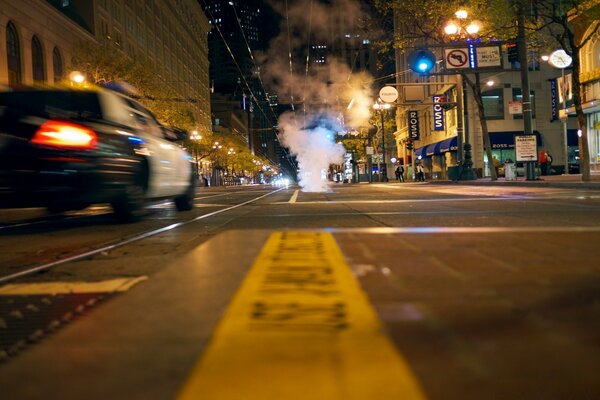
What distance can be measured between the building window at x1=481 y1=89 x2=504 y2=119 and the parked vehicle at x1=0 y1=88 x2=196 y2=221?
34901 mm

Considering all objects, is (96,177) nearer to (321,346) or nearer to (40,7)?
(321,346)

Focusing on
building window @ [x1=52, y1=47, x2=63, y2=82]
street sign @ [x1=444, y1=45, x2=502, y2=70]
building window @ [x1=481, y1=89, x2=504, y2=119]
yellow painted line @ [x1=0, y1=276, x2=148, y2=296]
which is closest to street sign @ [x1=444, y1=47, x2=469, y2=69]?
street sign @ [x1=444, y1=45, x2=502, y2=70]

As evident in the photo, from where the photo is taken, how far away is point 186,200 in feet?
37.4

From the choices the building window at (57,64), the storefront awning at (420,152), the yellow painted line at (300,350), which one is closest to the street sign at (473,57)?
the yellow painted line at (300,350)

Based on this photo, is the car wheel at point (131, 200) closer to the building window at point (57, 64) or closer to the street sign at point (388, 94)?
the street sign at point (388, 94)

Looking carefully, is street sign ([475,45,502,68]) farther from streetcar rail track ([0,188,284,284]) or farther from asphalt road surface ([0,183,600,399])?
streetcar rail track ([0,188,284,284])

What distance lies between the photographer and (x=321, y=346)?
2.26 metres

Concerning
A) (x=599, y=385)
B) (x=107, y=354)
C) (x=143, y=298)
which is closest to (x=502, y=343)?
(x=599, y=385)

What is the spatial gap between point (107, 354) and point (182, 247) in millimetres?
3034

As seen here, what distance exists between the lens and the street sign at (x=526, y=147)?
22.4m

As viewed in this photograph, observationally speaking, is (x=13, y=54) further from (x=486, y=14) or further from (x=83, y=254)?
(x=83, y=254)

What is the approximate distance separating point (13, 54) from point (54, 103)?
30.8 meters

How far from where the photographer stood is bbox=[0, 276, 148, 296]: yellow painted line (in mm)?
3355

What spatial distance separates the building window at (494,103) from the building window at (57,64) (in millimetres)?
31380
